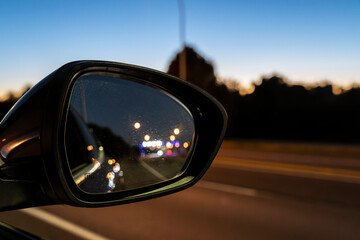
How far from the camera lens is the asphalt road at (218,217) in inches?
202

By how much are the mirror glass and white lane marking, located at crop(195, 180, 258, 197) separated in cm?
647

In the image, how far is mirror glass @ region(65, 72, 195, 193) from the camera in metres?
1.32

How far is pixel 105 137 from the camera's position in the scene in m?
1.62

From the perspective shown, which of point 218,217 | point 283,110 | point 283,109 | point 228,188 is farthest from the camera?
point 283,109

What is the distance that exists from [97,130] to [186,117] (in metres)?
0.47

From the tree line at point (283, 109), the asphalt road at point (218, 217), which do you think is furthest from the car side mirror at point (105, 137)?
the tree line at point (283, 109)

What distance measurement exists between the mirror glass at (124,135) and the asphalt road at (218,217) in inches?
138

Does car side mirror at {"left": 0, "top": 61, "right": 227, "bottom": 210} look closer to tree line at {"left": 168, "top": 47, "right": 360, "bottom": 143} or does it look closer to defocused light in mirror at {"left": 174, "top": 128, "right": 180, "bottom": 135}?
defocused light in mirror at {"left": 174, "top": 128, "right": 180, "bottom": 135}

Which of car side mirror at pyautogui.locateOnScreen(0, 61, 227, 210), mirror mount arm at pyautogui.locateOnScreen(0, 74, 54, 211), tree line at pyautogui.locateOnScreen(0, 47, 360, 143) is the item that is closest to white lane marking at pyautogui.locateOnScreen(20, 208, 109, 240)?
car side mirror at pyautogui.locateOnScreen(0, 61, 227, 210)

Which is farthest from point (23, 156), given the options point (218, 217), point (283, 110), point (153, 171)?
point (283, 110)

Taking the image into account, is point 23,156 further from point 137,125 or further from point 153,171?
point 153,171

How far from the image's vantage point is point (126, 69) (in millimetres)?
1361

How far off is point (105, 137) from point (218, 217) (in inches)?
184

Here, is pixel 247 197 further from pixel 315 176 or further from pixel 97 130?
pixel 97 130
